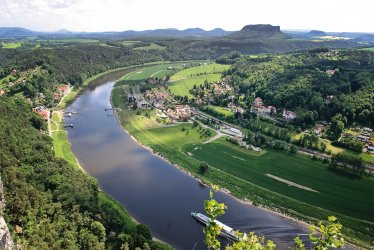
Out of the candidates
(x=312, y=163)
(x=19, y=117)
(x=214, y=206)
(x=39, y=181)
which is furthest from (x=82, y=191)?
(x=312, y=163)

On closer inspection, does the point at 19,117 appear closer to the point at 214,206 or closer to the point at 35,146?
the point at 35,146

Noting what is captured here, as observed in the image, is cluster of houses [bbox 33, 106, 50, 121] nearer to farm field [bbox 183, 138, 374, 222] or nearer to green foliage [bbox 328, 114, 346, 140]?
farm field [bbox 183, 138, 374, 222]

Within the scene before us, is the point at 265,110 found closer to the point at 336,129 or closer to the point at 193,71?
the point at 336,129

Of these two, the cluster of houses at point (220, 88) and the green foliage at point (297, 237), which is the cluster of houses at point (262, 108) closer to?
the cluster of houses at point (220, 88)

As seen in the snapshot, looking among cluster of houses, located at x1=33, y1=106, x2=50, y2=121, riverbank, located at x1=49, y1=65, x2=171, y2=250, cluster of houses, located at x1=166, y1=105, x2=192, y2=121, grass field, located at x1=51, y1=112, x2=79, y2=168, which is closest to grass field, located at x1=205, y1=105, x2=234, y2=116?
cluster of houses, located at x1=166, y1=105, x2=192, y2=121

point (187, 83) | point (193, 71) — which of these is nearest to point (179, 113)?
Answer: point (187, 83)

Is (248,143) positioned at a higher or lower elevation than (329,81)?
lower
